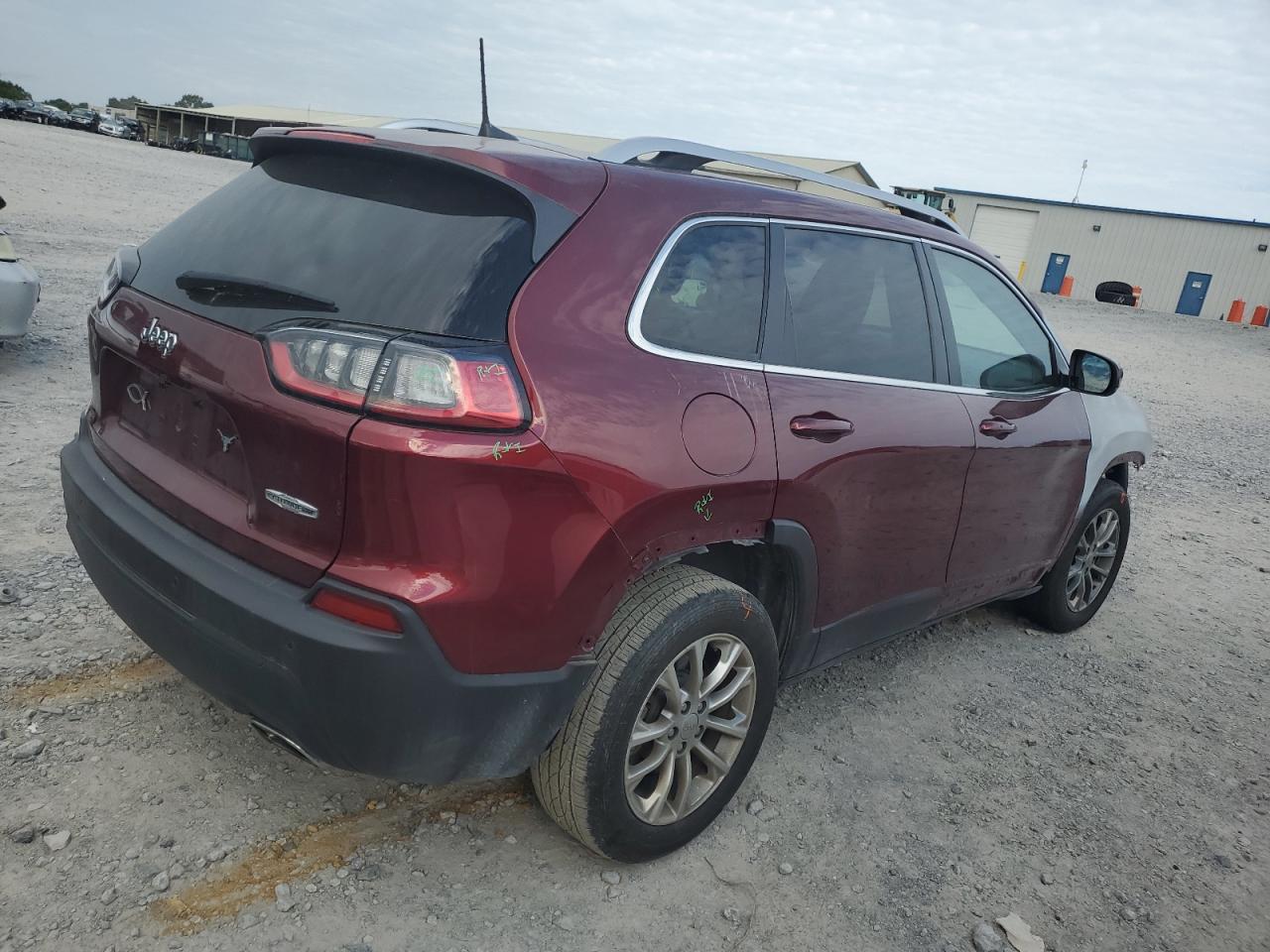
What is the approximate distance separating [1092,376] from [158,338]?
3.46 metres

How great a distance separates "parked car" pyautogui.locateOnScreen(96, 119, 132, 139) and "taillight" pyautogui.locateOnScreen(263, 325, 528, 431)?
7349 cm

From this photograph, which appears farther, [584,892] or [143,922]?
[584,892]

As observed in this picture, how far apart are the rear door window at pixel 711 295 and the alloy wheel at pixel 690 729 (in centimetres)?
78

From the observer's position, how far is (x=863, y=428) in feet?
9.21

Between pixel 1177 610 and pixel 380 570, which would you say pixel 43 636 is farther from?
pixel 1177 610

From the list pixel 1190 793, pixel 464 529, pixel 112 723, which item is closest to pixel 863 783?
pixel 1190 793

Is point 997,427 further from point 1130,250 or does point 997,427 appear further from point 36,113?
point 36,113

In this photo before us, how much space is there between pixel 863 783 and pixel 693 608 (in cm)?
118

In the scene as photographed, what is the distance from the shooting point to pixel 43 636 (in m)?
3.22

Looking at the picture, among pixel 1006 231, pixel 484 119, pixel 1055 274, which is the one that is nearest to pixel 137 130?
pixel 1006 231

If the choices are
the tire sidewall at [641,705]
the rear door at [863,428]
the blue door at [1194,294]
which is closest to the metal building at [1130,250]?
the blue door at [1194,294]

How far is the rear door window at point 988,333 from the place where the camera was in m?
3.34

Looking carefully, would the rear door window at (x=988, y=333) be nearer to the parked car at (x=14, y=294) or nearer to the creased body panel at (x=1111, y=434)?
the creased body panel at (x=1111, y=434)

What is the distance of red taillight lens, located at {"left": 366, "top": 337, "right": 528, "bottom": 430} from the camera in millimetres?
1926
